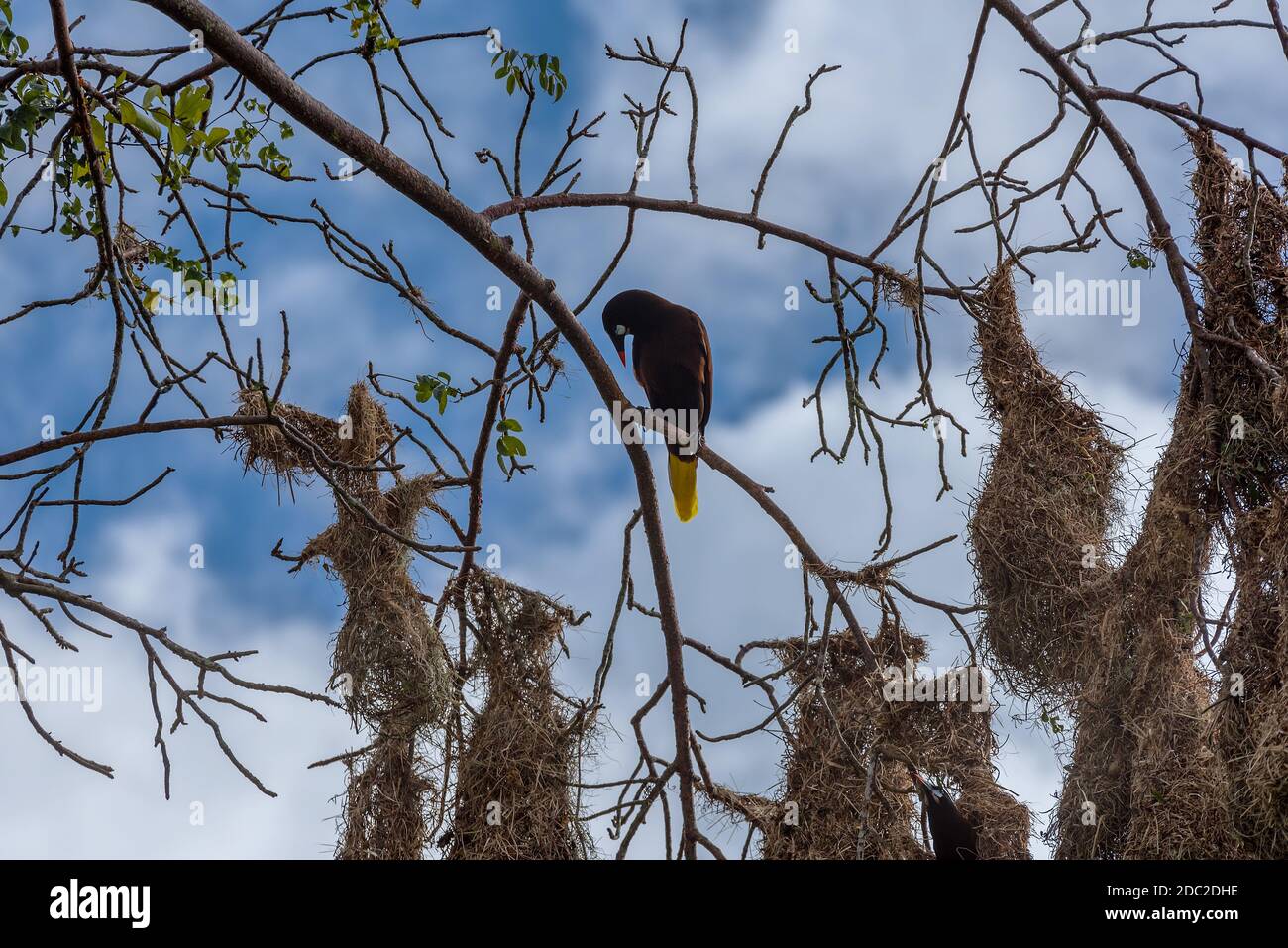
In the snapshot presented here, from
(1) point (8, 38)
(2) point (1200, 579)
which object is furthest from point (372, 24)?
(2) point (1200, 579)

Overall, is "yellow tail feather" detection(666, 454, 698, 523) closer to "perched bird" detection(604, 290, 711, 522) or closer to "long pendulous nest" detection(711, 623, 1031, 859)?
"perched bird" detection(604, 290, 711, 522)

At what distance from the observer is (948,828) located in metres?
3.50

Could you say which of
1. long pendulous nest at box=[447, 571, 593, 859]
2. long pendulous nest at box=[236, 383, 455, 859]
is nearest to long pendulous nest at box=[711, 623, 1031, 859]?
long pendulous nest at box=[447, 571, 593, 859]

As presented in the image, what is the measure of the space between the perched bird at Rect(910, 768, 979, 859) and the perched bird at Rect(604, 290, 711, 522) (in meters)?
1.81

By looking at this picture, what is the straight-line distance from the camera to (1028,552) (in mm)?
3881

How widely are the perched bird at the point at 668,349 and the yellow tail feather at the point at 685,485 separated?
0.19 metres

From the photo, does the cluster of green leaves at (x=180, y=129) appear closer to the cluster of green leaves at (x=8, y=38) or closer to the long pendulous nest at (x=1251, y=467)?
the cluster of green leaves at (x=8, y=38)

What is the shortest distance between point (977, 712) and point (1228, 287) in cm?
151

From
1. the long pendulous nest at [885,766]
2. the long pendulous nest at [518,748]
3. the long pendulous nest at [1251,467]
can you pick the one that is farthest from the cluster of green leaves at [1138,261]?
the long pendulous nest at [518,748]

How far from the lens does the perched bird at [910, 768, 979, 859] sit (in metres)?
3.49
